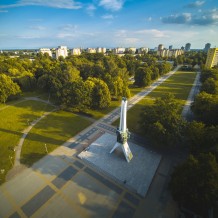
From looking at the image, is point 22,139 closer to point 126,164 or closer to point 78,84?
point 78,84

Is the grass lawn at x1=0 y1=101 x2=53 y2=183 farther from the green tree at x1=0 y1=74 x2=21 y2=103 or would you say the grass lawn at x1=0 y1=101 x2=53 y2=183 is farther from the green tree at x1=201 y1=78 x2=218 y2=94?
the green tree at x1=201 y1=78 x2=218 y2=94

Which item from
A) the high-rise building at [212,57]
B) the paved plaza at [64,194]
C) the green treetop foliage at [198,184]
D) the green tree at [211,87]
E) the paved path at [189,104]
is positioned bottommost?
the paved plaza at [64,194]

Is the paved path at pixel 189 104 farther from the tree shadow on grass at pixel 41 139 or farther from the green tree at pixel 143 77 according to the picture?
the tree shadow on grass at pixel 41 139

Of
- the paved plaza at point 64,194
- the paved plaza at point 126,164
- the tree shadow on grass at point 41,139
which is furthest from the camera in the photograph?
the tree shadow on grass at point 41,139

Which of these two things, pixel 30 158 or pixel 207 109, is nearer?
pixel 30 158

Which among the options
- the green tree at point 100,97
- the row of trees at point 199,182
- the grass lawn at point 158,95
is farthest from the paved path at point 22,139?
the row of trees at point 199,182

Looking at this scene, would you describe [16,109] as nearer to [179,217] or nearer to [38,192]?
[38,192]

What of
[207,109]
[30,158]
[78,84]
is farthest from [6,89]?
[207,109]
